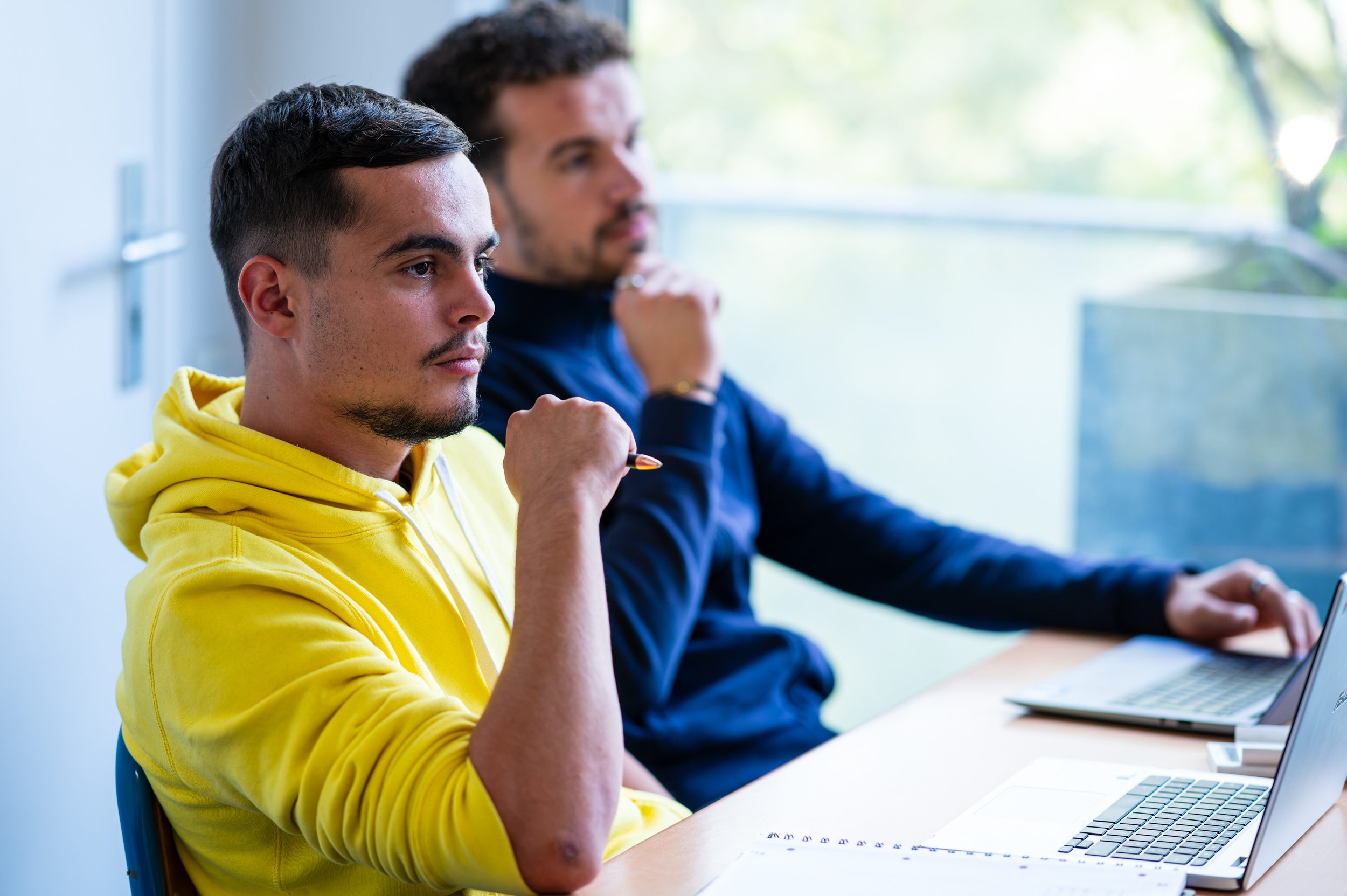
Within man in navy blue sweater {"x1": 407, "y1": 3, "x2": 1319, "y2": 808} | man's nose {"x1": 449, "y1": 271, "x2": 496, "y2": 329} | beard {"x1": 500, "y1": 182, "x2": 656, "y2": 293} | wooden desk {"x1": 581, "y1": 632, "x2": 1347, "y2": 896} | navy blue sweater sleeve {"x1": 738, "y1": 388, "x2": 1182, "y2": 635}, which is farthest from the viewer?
beard {"x1": 500, "y1": 182, "x2": 656, "y2": 293}

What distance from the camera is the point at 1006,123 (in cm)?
234

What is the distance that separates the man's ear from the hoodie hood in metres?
0.08

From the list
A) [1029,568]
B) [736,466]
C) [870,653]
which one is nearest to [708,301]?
[736,466]

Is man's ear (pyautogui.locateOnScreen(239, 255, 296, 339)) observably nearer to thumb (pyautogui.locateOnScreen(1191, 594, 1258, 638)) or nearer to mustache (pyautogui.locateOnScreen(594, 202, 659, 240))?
mustache (pyautogui.locateOnScreen(594, 202, 659, 240))

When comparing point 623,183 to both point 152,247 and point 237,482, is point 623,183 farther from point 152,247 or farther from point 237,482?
point 237,482

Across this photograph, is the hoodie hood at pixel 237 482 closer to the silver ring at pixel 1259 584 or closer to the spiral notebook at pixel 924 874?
the spiral notebook at pixel 924 874

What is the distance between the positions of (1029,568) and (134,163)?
114 centimetres

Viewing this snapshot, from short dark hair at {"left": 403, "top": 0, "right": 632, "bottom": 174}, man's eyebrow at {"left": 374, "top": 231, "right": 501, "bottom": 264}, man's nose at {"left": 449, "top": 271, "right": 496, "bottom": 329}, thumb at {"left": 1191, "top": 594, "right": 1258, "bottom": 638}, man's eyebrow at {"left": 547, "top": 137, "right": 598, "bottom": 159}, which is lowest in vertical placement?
thumb at {"left": 1191, "top": 594, "right": 1258, "bottom": 638}

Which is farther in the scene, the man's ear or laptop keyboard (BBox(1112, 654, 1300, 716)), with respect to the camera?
laptop keyboard (BBox(1112, 654, 1300, 716))

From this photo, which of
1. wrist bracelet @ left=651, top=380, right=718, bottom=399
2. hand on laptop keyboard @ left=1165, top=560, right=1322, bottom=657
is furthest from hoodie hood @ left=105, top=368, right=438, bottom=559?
hand on laptop keyboard @ left=1165, top=560, right=1322, bottom=657

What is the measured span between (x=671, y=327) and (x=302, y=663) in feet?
2.53

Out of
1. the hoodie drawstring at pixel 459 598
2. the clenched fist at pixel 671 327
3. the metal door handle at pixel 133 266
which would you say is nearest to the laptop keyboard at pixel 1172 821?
the hoodie drawstring at pixel 459 598

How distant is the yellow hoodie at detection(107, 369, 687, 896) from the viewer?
0.81m

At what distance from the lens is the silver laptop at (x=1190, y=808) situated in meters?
0.88
